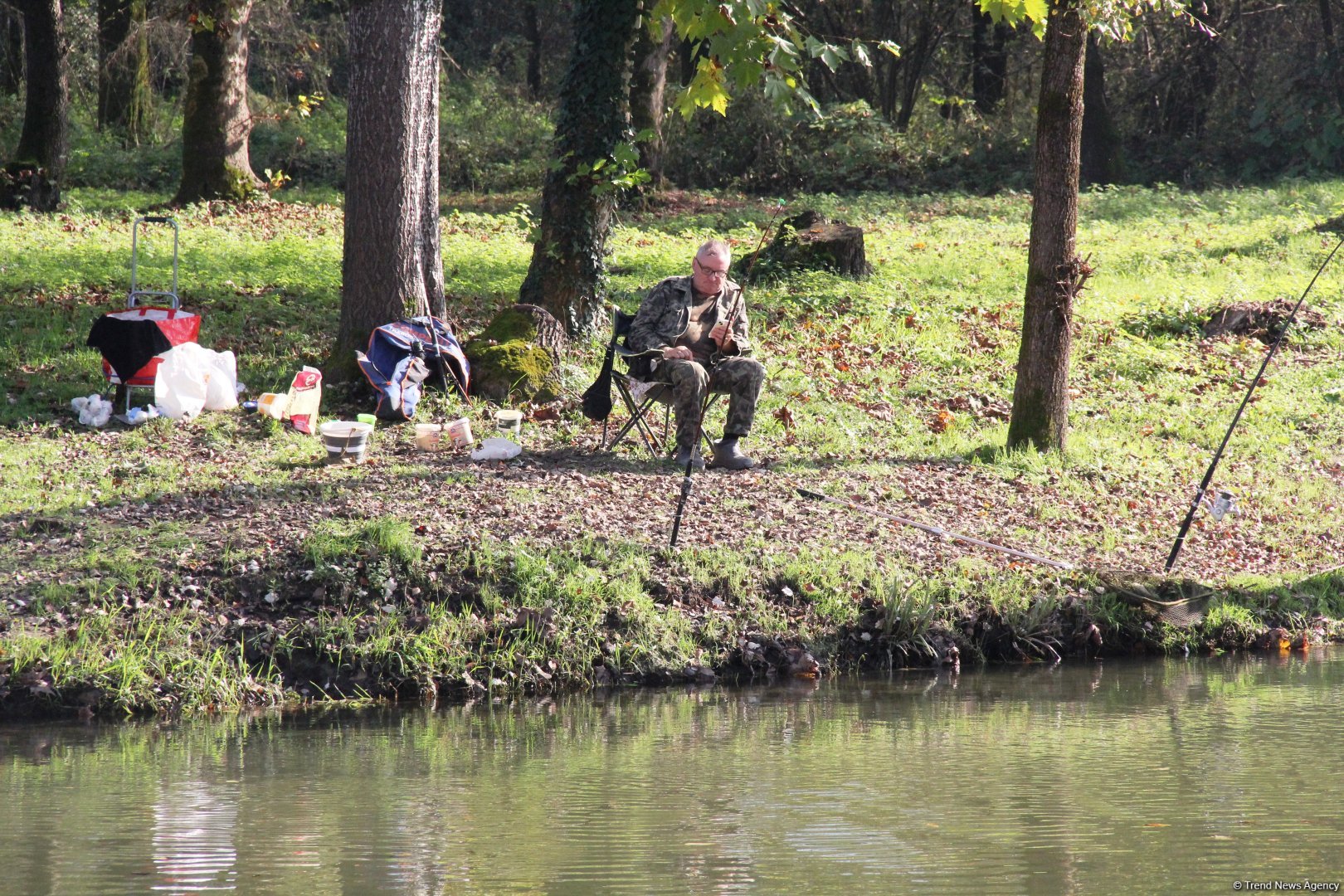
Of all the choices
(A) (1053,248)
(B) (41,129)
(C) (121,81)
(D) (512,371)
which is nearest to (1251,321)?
(A) (1053,248)

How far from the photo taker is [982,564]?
7.75 m

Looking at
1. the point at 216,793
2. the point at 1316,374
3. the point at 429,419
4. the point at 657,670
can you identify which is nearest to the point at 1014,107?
the point at 1316,374

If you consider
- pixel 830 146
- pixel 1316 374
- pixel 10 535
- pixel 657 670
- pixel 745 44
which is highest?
pixel 830 146

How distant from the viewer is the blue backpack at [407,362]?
9445mm

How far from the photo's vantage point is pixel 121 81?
75.8 feet

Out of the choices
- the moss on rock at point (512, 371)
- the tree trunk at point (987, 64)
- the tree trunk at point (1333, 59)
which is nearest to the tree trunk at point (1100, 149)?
the tree trunk at point (1333, 59)

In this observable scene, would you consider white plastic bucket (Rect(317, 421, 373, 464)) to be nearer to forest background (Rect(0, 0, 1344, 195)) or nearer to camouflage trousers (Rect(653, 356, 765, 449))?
camouflage trousers (Rect(653, 356, 765, 449))

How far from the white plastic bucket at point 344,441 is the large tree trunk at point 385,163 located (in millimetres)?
1570

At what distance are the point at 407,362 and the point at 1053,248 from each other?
4.33 m

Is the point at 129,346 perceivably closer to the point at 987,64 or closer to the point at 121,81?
the point at 121,81

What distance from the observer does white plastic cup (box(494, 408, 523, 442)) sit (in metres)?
9.16

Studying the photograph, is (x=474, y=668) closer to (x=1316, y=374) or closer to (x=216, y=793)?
(x=216, y=793)

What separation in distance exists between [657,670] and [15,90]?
69.6ft

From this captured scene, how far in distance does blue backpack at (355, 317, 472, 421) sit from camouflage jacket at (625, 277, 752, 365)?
4.94ft
